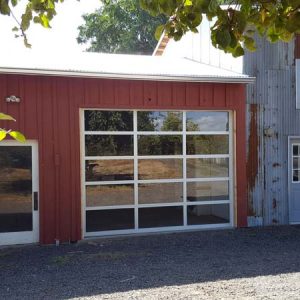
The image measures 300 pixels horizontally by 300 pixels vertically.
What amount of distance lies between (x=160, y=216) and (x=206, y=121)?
8.43 ft

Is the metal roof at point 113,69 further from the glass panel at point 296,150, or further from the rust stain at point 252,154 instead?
the glass panel at point 296,150

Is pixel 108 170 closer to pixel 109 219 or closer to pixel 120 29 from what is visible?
pixel 109 219

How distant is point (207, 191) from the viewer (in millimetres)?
11812

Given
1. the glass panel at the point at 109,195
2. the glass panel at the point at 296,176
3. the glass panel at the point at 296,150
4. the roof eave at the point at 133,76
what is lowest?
the glass panel at the point at 109,195

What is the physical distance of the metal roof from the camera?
1002cm

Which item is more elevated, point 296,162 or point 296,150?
point 296,150

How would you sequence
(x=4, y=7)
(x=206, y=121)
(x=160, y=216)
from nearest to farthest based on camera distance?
(x=4, y=7) → (x=160, y=216) → (x=206, y=121)

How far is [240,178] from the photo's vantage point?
1177 centimetres

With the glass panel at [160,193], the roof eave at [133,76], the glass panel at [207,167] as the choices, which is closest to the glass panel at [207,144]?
the glass panel at [207,167]

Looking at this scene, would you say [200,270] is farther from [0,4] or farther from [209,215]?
[0,4]

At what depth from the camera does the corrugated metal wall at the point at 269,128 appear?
12039 millimetres

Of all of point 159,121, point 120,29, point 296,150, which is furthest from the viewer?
point 120,29

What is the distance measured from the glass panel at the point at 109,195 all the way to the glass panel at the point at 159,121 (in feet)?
4.78

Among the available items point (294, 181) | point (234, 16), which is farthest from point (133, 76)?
point (234, 16)
